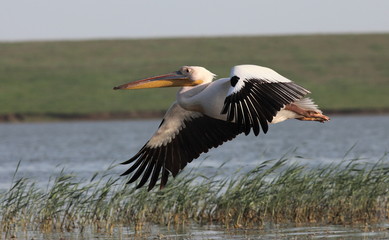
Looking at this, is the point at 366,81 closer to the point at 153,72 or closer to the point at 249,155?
the point at 153,72

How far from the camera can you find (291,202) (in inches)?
473

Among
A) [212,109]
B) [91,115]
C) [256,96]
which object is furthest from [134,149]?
[256,96]

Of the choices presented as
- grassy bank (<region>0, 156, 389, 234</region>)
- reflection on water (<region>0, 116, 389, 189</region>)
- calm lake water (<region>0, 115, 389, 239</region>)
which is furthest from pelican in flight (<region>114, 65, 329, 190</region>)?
reflection on water (<region>0, 116, 389, 189</region>)

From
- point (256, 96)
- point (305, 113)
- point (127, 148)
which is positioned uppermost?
point (256, 96)

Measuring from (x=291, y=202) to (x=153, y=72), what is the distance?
144ft

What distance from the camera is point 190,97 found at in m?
9.50

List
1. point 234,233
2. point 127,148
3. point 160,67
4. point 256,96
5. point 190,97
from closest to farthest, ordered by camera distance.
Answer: point 256,96 < point 190,97 < point 234,233 < point 127,148 < point 160,67

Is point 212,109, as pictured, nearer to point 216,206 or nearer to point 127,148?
point 216,206

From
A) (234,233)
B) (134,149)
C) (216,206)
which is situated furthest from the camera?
(134,149)

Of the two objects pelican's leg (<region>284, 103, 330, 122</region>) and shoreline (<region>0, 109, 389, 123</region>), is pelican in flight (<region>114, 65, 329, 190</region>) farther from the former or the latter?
shoreline (<region>0, 109, 389, 123</region>)

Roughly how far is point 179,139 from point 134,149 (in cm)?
2056

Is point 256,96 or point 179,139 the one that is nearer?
point 256,96

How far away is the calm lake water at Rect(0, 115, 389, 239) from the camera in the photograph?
2046 centimetres

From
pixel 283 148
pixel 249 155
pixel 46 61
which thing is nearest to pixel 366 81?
pixel 46 61
